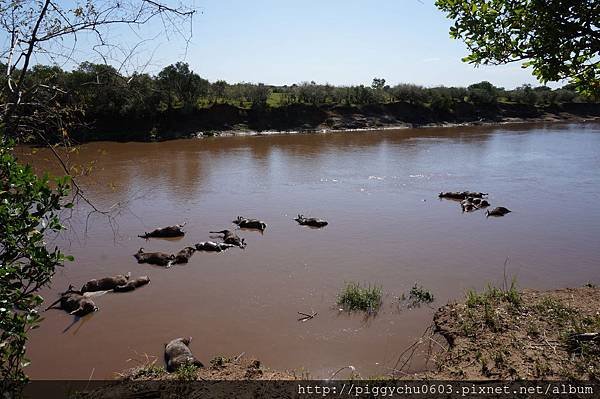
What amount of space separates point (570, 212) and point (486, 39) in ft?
38.2

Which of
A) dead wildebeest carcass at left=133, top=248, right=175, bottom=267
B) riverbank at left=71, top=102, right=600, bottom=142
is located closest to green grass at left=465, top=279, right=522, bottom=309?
dead wildebeest carcass at left=133, top=248, right=175, bottom=267

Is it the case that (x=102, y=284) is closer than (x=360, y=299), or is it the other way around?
(x=360, y=299)

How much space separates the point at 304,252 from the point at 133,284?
13.9 ft

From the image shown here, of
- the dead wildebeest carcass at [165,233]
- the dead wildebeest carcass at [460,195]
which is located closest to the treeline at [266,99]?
the dead wildebeest carcass at [460,195]

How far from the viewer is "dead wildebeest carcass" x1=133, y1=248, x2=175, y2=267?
10.9 m

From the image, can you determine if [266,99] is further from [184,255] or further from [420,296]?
[420,296]

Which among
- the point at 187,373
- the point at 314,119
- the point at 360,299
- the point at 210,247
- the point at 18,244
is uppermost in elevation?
the point at 314,119

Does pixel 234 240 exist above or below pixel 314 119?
below

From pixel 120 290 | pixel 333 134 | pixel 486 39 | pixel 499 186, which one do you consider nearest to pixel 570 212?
pixel 499 186

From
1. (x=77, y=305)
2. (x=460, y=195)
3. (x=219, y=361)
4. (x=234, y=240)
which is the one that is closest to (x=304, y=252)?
(x=234, y=240)

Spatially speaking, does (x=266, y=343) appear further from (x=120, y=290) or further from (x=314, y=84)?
(x=314, y=84)

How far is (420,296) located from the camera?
873 centimetres

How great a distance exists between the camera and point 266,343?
7.37 meters

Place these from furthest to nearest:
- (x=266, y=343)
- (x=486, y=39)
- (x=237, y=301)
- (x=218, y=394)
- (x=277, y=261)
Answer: (x=277, y=261) < (x=237, y=301) < (x=266, y=343) < (x=486, y=39) < (x=218, y=394)
